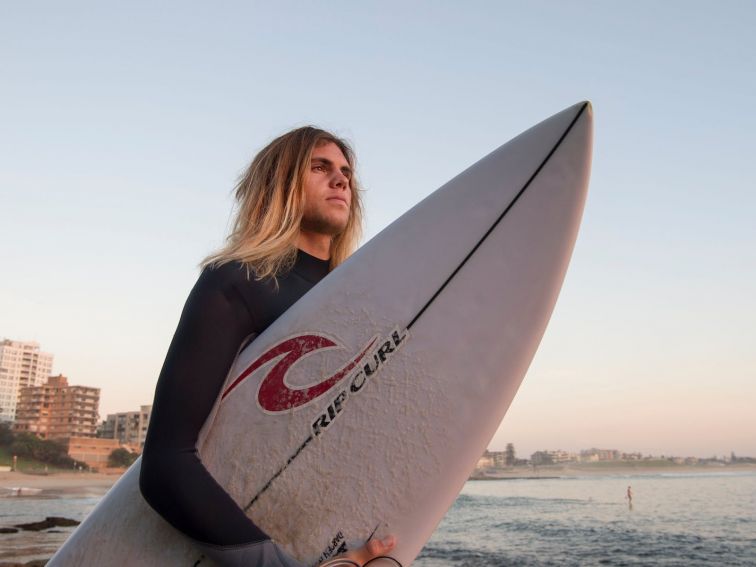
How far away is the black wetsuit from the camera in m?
1.27

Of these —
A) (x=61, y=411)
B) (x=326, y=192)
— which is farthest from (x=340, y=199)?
(x=61, y=411)

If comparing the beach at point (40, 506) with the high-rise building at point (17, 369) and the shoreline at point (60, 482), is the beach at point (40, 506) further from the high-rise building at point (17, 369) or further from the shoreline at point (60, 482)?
the high-rise building at point (17, 369)

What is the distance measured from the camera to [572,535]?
2109cm

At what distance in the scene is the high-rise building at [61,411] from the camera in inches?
2948

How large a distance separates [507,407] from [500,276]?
0.42 meters

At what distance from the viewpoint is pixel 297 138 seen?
1.89 m

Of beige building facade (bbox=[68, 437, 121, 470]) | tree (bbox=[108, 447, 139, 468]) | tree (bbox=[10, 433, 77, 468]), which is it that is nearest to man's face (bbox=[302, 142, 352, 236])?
tree (bbox=[10, 433, 77, 468])

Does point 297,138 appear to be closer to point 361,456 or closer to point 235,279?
point 235,279

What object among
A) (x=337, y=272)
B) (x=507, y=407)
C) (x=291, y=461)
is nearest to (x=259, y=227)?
(x=337, y=272)

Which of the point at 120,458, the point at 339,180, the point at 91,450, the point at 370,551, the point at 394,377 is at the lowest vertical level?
the point at 120,458

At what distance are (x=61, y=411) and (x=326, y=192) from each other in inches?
3374

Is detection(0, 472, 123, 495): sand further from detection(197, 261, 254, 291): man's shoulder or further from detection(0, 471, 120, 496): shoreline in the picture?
detection(197, 261, 254, 291): man's shoulder

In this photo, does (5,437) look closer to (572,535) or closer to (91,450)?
(91,450)

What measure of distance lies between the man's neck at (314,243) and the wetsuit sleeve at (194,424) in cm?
44
